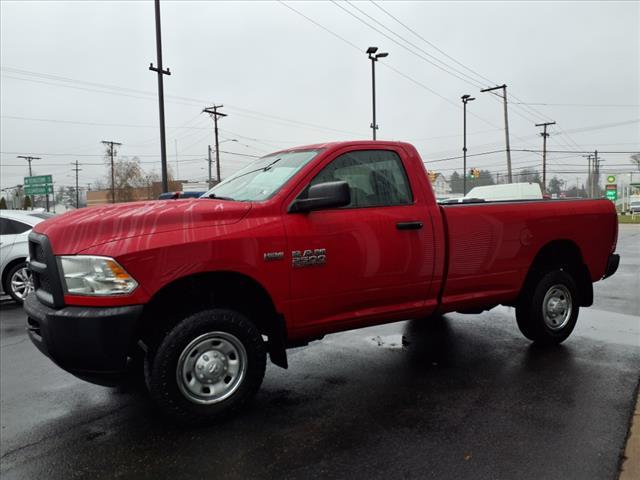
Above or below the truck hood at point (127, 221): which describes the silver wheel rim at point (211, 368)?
below

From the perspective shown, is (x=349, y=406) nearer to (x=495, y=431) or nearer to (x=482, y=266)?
(x=495, y=431)

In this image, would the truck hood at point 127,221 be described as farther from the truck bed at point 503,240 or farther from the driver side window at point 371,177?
the truck bed at point 503,240

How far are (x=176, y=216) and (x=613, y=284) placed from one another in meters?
8.78

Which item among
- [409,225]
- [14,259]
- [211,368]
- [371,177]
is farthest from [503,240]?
[14,259]

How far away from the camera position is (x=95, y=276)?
9.71 feet

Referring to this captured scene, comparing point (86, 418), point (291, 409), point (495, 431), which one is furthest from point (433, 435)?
point (86, 418)

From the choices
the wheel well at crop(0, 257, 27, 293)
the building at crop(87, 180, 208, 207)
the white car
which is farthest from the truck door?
the building at crop(87, 180, 208, 207)

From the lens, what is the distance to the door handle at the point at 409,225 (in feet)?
12.9

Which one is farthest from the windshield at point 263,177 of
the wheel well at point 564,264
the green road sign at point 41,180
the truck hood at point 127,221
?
the green road sign at point 41,180

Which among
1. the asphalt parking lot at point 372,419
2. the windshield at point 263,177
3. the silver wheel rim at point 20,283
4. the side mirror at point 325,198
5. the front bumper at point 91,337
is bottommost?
the asphalt parking lot at point 372,419

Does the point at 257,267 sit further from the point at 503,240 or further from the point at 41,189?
the point at 41,189

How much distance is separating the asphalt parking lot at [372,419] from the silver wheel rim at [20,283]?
11.2ft

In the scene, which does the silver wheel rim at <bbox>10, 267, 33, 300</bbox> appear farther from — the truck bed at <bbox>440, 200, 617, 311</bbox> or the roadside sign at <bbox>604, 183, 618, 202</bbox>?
the roadside sign at <bbox>604, 183, 618, 202</bbox>

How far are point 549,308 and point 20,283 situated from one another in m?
8.05
